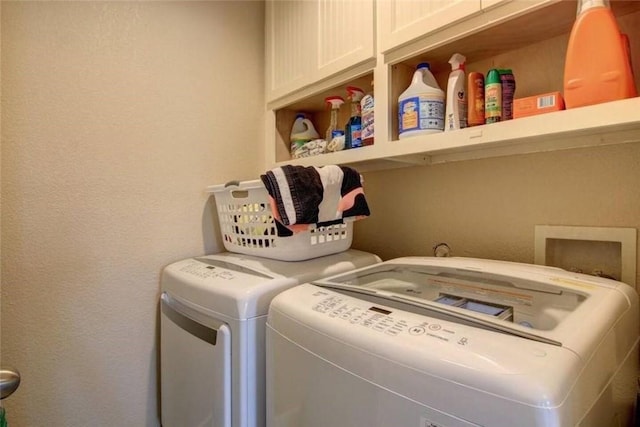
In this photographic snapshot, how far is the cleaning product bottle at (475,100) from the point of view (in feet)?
3.65

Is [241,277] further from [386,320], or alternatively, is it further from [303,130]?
[303,130]

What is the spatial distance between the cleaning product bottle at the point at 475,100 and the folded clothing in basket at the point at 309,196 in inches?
16.4

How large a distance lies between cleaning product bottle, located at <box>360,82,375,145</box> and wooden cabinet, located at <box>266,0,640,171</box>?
0.17 feet

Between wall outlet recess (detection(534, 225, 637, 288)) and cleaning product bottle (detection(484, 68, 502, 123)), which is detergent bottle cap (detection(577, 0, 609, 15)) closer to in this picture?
cleaning product bottle (detection(484, 68, 502, 123))

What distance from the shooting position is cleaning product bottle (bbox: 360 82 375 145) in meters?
1.33

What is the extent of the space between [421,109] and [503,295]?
0.63 metres

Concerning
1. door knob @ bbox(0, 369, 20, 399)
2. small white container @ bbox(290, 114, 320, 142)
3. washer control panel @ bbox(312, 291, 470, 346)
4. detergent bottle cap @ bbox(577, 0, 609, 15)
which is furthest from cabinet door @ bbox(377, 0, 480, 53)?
door knob @ bbox(0, 369, 20, 399)

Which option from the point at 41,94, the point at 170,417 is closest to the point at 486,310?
the point at 170,417

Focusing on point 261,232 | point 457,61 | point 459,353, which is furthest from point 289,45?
point 459,353

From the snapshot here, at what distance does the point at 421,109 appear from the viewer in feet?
3.80

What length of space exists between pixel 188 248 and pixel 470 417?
1.36 metres

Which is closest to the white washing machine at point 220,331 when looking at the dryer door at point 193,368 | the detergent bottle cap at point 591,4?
the dryer door at point 193,368

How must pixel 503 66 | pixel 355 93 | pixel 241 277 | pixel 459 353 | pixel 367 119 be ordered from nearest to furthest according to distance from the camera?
pixel 459 353 → pixel 241 277 → pixel 503 66 → pixel 367 119 → pixel 355 93

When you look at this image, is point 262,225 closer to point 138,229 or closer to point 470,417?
point 138,229
